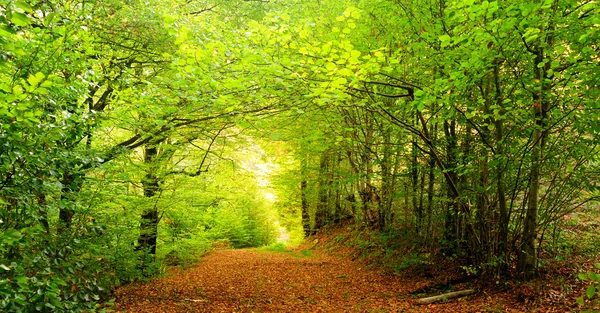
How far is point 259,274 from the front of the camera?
10.1 metres

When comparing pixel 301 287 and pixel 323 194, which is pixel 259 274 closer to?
pixel 301 287

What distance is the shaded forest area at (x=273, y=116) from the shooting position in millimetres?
3180

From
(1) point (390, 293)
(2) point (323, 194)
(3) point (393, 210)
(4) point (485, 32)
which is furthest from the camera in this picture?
(2) point (323, 194)

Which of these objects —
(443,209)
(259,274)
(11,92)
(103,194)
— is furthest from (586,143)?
(259,274)

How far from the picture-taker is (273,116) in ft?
23.4

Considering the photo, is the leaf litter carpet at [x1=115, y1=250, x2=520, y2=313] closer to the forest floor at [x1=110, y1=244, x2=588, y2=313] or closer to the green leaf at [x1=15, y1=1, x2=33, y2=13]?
the forest floor at [x1=110, y1=244, x2=588, y2=313]

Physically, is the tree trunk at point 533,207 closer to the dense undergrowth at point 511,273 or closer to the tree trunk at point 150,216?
the dense undergrowth at point 511,273

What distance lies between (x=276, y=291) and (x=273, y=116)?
4.05m

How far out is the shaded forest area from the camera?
10.4ft

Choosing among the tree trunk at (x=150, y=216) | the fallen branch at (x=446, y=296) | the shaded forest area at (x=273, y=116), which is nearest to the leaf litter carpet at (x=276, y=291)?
the fallen branch at (x=446, y=296)

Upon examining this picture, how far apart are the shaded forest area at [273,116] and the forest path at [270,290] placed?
0.68 meters

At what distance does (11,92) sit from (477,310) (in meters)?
6.36

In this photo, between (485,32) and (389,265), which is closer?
(485,32)

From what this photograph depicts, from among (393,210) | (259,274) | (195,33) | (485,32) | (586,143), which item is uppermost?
(195,33)
